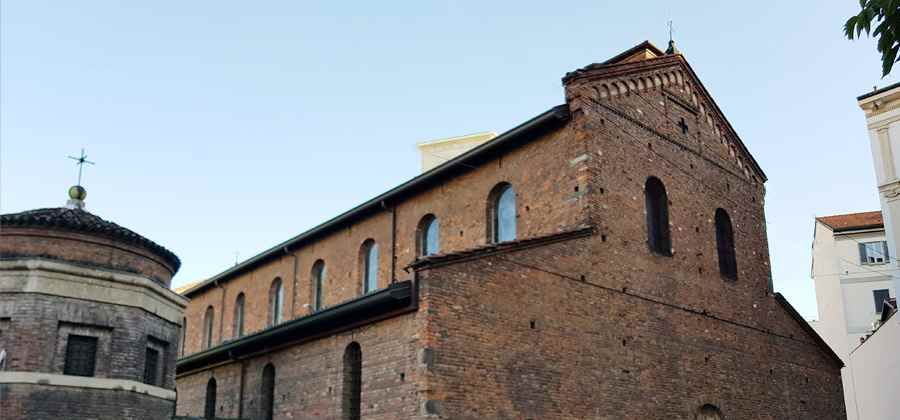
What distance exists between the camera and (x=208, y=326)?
2892 centimetres

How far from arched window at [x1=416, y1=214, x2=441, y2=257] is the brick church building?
7cm

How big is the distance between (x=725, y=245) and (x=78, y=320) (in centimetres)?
1392

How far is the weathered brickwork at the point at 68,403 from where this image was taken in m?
12.9

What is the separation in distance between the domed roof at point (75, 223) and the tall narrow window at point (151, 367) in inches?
72.5

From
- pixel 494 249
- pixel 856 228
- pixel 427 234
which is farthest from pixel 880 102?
pixel 856 228

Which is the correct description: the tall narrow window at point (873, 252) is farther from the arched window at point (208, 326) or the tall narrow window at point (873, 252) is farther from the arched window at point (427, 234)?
the arched window at point (208, 326)

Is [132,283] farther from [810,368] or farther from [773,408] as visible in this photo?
[810,368]

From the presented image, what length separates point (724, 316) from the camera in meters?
17.6

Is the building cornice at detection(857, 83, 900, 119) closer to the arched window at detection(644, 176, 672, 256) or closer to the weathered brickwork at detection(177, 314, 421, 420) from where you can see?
the arched window at detection(644, 176, 672, 256)

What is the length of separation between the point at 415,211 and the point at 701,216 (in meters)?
6.55

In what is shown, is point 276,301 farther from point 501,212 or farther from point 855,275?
point 855,275

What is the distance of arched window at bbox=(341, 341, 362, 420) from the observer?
14180 millimetres

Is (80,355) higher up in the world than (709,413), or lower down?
higher up

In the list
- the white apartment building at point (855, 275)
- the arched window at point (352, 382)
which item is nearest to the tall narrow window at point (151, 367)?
the arched window at point (352, 382)
